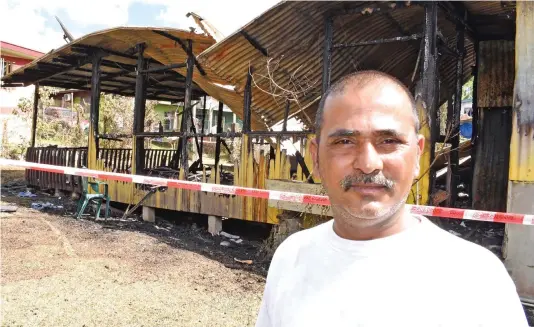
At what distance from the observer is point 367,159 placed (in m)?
1.29

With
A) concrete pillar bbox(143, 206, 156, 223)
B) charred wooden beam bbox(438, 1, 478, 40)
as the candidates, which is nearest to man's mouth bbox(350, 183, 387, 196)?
charred wooden beam bbox(438, 1, 478, 40)

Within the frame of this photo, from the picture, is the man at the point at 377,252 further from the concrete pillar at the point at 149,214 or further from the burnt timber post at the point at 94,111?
the burnt timber post at the point at 94,111

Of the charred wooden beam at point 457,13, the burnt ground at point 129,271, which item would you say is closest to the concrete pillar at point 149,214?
the burnt ground at point 129,271

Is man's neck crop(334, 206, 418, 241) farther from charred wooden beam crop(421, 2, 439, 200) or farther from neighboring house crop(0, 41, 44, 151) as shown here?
neighboring house crop(0, 41, 44, 151)

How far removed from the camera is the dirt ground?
4.48 metres

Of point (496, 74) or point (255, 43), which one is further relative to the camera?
point (496, 74)

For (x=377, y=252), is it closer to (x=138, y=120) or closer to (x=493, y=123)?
(x=493, y=123)

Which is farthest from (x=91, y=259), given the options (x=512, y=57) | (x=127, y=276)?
(x=512, y=57)

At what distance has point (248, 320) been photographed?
4.49 m

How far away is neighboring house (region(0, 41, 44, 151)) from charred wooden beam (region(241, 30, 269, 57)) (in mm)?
18534

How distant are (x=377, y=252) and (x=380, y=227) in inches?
3.1

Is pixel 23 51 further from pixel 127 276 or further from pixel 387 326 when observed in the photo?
pixel 387 326

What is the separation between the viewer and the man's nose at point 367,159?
128 cm

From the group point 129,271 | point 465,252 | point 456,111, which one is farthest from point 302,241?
point 456,111
